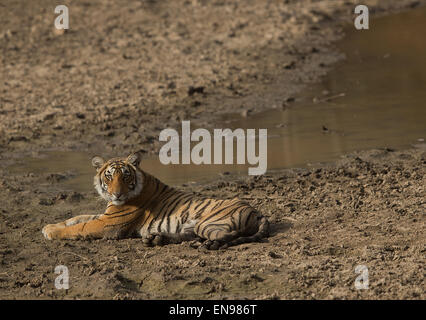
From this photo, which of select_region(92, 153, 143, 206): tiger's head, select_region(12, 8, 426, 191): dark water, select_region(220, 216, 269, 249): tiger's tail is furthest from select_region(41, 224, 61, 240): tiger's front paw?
select_region(12, 8, 426, 191): dark water

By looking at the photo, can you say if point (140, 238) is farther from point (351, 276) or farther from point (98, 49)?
point (98, 49)

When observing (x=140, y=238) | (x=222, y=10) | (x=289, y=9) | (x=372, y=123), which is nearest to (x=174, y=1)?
(x=222, y=10)

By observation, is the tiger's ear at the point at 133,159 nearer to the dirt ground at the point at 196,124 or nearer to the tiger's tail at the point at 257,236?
the dirt ground at the point at 196,124

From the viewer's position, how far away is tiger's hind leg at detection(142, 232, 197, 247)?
22.2 ft

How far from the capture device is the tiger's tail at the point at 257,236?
6.52 m

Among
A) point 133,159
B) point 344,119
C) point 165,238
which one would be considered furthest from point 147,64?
point 165,238

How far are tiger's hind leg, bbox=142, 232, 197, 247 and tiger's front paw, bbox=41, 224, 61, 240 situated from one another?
782 mm

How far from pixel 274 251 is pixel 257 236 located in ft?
0.96

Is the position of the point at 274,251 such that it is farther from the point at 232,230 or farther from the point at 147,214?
the point at 147,214

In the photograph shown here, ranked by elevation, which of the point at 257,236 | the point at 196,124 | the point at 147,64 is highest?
the point at 147,64

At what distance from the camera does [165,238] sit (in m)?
6.82

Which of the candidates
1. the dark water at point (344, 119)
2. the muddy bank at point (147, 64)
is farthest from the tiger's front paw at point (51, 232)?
the muddy bank at point (147, 64)

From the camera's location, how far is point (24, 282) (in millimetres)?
6148

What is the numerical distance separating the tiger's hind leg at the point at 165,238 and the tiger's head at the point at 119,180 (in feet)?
1.28
